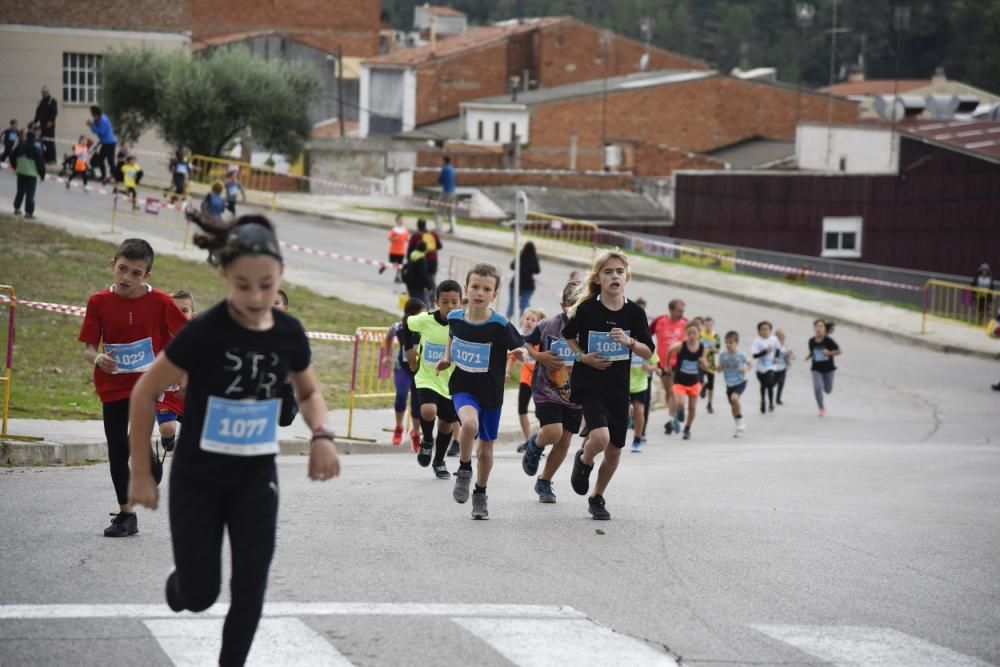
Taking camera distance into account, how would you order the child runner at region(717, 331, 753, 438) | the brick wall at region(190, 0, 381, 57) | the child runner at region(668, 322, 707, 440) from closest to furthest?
1. the child runner at region(668, 322, 707, 440)
2. the child runner at region(717, 331, 753, 438)
3. the brick wall at region(190, 0, 381, 57)

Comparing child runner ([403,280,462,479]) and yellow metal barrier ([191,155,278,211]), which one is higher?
yellow metal barrier ([191,155,278,211])

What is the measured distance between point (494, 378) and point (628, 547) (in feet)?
6.26

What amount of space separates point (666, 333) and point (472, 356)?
35.0ft

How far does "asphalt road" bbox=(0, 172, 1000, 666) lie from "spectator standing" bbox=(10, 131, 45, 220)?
63.0 feet

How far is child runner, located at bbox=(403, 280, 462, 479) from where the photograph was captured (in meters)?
12.7

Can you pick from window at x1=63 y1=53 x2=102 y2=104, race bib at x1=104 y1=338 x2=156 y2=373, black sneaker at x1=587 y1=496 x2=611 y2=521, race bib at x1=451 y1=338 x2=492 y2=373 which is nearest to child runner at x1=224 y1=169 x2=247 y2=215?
window at x1=63 y1=53 x2=102 y2=104

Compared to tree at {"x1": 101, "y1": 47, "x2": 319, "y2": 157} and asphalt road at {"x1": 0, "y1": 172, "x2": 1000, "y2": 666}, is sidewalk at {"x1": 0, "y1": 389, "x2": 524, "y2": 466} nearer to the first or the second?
asphalt road at {"x1": 0, "y1": 172, "x2": 1000, "y2": 666}

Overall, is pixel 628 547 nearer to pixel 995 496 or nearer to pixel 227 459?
pixel 227 459

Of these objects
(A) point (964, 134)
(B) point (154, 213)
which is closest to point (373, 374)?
(B) point (154, 213)

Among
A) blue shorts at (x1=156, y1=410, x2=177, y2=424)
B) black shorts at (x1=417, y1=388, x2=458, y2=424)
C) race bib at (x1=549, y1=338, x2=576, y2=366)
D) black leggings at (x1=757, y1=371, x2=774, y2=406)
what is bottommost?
black leggings at (x1=757, y1=371, x2=774, y2=406)

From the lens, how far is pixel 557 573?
28.2ft

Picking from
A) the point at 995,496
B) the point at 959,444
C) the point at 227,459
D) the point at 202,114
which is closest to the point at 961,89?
the point at 202,114

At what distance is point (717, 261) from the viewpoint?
148 feet

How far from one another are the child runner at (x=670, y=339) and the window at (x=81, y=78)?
124 feet
